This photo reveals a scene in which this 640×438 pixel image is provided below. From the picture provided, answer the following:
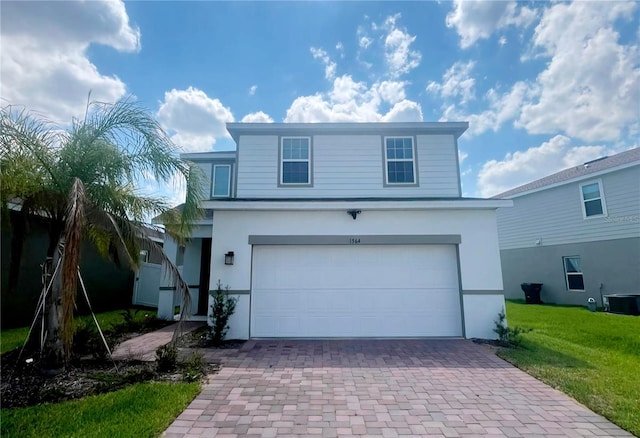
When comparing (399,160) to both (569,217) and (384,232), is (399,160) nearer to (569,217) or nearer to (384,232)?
(384,232)

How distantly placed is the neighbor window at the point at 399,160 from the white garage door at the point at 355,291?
2.58 meters

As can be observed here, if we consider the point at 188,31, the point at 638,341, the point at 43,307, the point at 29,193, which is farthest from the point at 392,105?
the point at 43,307

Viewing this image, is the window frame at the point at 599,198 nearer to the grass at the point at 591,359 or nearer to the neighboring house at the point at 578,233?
the neighboring house at the point at 578,233

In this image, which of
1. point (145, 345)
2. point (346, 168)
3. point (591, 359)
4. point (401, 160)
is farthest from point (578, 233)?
point (145, 345)

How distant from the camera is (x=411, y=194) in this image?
32.7 ft

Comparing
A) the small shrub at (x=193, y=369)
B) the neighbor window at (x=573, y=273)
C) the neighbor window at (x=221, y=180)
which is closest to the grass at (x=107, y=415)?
the small shrub at (x=193, y=369)

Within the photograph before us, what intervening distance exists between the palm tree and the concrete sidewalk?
123 centimetres

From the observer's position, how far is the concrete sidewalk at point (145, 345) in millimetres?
6500

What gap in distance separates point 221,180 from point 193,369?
8692mm

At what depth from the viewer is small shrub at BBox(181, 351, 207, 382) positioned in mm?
5262

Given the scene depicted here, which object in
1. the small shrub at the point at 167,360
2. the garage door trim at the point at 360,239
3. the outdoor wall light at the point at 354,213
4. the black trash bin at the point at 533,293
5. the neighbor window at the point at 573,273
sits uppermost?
the outdoor wall light at the point at 354,213

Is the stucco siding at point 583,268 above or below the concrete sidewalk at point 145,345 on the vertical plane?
above

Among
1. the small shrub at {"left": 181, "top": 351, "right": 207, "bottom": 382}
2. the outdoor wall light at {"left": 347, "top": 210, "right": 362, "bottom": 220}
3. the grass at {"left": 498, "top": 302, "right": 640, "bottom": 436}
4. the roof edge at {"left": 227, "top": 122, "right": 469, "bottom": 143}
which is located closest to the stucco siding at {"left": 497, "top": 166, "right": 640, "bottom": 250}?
the grass at {"left": 498, "top": 302, "right": 640, "bottom": 436}

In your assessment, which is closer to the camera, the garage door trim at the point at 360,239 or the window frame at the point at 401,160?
the garage door trim at the point at 360,239
